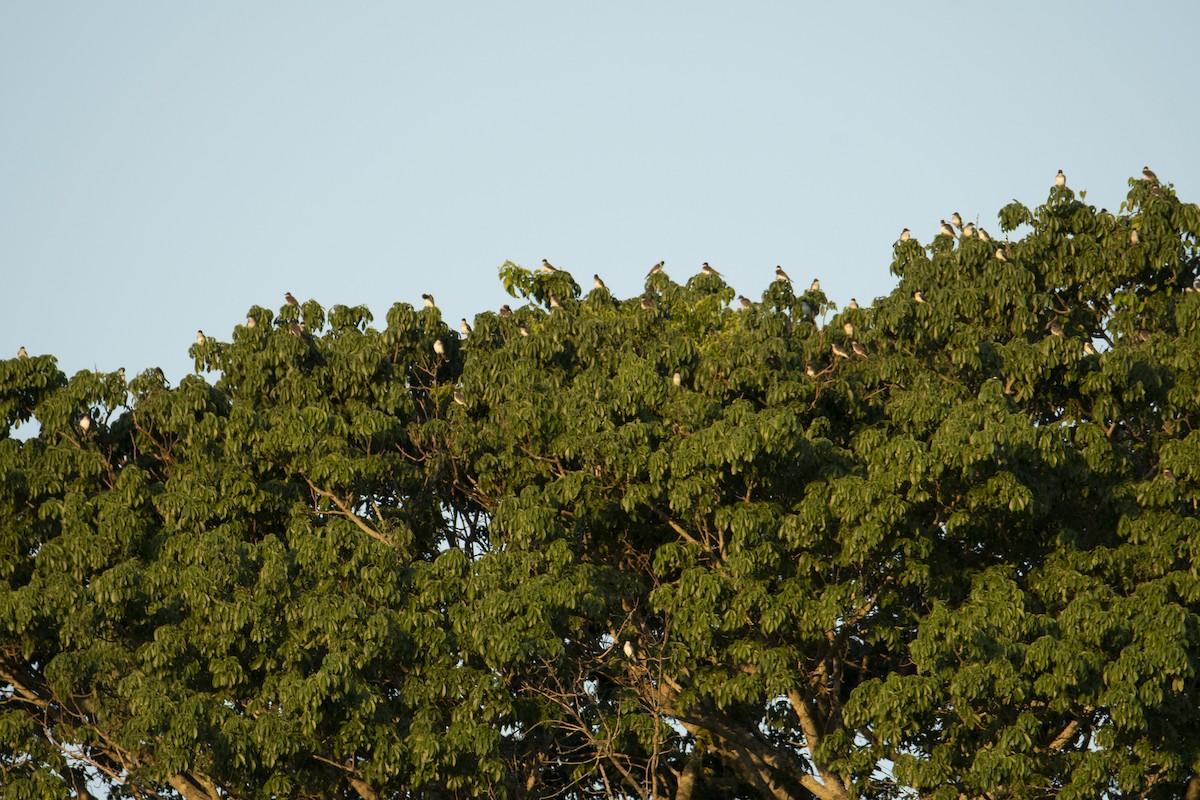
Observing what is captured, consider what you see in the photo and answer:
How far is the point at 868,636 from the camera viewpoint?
16469 mm

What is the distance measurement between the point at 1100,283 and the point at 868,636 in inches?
199

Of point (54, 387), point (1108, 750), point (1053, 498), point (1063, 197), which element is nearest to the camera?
point (1108, 750)

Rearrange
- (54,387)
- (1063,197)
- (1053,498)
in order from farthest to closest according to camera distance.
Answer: (1063,197), (54,387), (1053,498)

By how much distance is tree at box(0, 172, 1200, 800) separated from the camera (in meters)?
15.1

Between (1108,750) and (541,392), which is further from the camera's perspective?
(541,392)

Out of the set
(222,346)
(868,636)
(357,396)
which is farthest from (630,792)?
(222,346)

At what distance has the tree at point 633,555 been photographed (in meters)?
15.1

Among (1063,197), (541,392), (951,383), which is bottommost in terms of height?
(541,392)

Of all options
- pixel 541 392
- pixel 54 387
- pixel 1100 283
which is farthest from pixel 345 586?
pixel 1100 283

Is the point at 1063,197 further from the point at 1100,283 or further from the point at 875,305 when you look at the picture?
A: the point at 875,305

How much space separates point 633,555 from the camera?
1745 centimetres

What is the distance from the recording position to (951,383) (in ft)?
56.4

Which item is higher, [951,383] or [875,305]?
[875,305]

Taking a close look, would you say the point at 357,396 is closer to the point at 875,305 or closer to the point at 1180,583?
the point at 875,305
